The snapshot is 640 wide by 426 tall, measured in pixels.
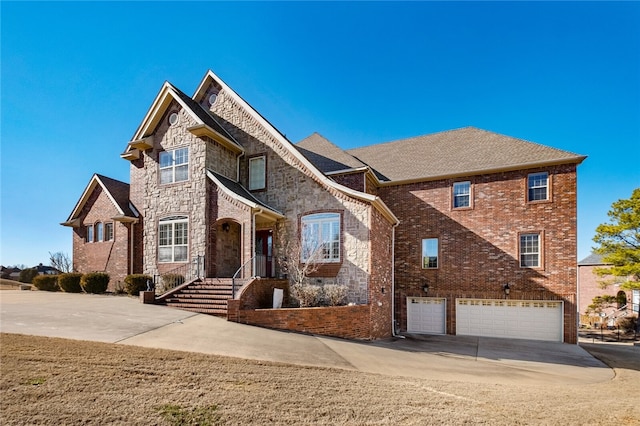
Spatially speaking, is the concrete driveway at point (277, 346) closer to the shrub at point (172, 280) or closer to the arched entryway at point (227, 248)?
the shrub at point (172, 280)

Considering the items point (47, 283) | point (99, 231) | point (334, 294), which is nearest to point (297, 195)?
point (334, 294)

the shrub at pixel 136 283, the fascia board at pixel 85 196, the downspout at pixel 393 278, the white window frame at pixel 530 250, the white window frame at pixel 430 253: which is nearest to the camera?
the shrub at pixel 136 283

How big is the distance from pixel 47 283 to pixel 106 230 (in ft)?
12.6

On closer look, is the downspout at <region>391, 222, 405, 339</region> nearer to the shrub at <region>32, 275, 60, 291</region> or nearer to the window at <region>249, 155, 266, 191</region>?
the window at <region>249, 155, 266, 191</region>

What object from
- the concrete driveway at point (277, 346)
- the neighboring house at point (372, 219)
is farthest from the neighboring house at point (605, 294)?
the concrete driveway at point (277, 346)

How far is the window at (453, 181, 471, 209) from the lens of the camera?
1677cm

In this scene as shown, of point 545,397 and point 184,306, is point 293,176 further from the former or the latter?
point 545,397

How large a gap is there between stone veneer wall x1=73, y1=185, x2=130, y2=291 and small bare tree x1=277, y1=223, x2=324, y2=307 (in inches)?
339

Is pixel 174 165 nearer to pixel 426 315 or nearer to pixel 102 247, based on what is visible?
pixel 102 247

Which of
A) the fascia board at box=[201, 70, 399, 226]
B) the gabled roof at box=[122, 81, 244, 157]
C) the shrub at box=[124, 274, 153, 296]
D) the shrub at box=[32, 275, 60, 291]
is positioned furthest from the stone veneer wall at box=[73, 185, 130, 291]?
the fascia board at box=[201, 70, 399, 226]

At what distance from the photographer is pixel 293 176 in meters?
15.5

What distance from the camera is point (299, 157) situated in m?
15.3

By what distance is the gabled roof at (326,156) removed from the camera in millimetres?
17594

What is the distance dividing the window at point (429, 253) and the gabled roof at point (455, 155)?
10.7 feet
